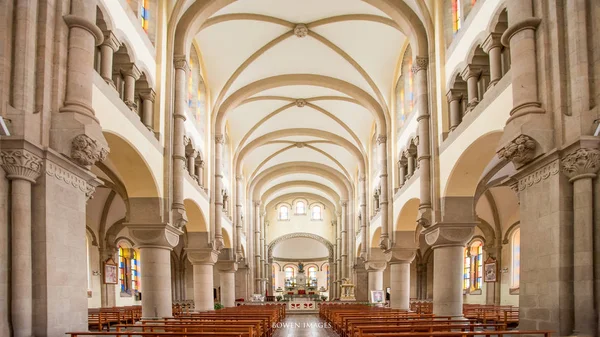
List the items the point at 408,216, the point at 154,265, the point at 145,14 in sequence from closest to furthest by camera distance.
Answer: the point at 154,265
the point at 145,14
the point at 408,216

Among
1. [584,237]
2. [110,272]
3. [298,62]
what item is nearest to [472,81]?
[584,237]

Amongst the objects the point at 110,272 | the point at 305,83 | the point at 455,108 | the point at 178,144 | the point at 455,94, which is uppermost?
the point at 305,83

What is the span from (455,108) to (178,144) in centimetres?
941

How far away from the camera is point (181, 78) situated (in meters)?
22.7

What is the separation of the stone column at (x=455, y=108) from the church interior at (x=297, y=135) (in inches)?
4.2

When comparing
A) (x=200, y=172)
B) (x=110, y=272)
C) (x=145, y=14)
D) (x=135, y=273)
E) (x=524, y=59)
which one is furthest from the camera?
(x=135, y=273)

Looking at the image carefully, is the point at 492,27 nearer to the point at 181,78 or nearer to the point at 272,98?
the point at 181,78

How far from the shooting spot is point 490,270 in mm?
35312

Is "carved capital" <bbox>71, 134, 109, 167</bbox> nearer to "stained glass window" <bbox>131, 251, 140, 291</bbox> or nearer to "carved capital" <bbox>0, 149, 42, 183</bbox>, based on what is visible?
"carved capital" <bbox>0, 149, 42, 183</bbox>

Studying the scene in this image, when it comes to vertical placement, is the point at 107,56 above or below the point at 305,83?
below

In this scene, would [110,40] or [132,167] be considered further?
[132,167]

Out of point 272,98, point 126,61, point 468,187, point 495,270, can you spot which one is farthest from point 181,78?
point 495,270

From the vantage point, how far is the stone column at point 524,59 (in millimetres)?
12408

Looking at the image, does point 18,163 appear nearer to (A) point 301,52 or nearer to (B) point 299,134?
(A) point 301,52
